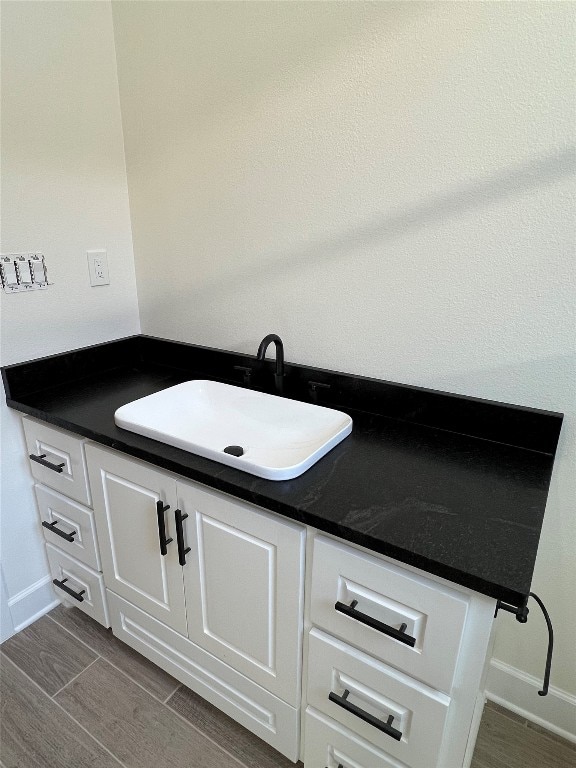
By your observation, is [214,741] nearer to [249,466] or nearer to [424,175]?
[249,466]

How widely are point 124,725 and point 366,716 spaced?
822 mm

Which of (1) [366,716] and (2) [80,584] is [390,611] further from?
(2) [80,584]

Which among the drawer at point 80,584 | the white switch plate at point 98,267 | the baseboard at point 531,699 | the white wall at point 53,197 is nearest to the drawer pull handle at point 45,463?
the white wall at point 53,197

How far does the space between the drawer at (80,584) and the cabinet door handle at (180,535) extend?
1.55ft

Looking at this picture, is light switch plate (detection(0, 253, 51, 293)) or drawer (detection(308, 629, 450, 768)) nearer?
drawer (detection(308, 629, 450, 768))

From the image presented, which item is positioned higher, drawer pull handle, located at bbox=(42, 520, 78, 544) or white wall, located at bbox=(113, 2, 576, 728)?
white wall, located at bbox=(113, 2, 576, 728)

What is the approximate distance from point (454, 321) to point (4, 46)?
4.74ft

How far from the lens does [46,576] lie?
1.67 meters

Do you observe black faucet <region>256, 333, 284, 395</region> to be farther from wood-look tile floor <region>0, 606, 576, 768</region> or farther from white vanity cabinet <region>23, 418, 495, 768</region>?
wood-look tile floor <region>0, 606, 576, 768</region>

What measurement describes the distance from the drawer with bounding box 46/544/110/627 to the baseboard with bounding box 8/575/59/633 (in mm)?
40

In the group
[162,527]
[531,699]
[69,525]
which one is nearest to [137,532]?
[162,527]

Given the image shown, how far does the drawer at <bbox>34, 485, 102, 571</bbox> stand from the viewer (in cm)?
139

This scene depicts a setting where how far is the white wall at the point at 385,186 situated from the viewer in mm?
964

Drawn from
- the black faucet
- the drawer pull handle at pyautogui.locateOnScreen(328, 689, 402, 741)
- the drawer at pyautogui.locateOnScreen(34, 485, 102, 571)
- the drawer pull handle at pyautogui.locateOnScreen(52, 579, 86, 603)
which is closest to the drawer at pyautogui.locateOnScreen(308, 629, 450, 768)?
the drawer pull handle at pyautogui.locateOnScreen(328, 689, 402, 741)
